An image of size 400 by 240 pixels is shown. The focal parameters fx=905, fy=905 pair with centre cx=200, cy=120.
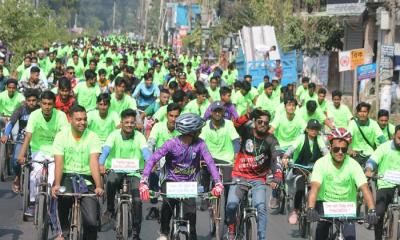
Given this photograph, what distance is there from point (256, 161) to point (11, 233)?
3.27 metres

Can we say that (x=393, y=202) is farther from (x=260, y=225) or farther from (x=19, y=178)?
(x=19, y=178)

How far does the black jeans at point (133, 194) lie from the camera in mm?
10047

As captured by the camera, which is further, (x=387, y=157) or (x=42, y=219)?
(x=387, y=157)

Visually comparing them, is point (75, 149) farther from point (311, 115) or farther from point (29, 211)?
point (311, 115)

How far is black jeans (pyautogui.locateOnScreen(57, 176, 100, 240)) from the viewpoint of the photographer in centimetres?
862

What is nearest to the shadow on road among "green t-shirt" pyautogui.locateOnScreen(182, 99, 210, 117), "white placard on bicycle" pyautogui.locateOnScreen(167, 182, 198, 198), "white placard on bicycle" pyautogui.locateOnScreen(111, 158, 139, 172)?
"white placard on bicycle" pyautogui.locateOnScreen(111, 158, 139, 172)

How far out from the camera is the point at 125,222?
9516 millimetres

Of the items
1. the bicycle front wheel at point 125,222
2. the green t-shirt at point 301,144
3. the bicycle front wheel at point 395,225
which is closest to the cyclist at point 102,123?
the green t-shirt at point 301,144

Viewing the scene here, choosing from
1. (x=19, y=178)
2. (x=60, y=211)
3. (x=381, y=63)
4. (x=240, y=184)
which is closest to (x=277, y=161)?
(x=240, y=184)

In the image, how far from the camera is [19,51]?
36.5 m

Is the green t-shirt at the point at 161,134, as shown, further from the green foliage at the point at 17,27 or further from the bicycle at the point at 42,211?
the green foliage at the point at 17,27

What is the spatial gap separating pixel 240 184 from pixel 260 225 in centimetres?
49

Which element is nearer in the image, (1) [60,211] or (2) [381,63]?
(1) [60,211]

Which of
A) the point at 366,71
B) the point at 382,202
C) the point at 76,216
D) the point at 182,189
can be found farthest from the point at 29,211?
the point at 366,71
